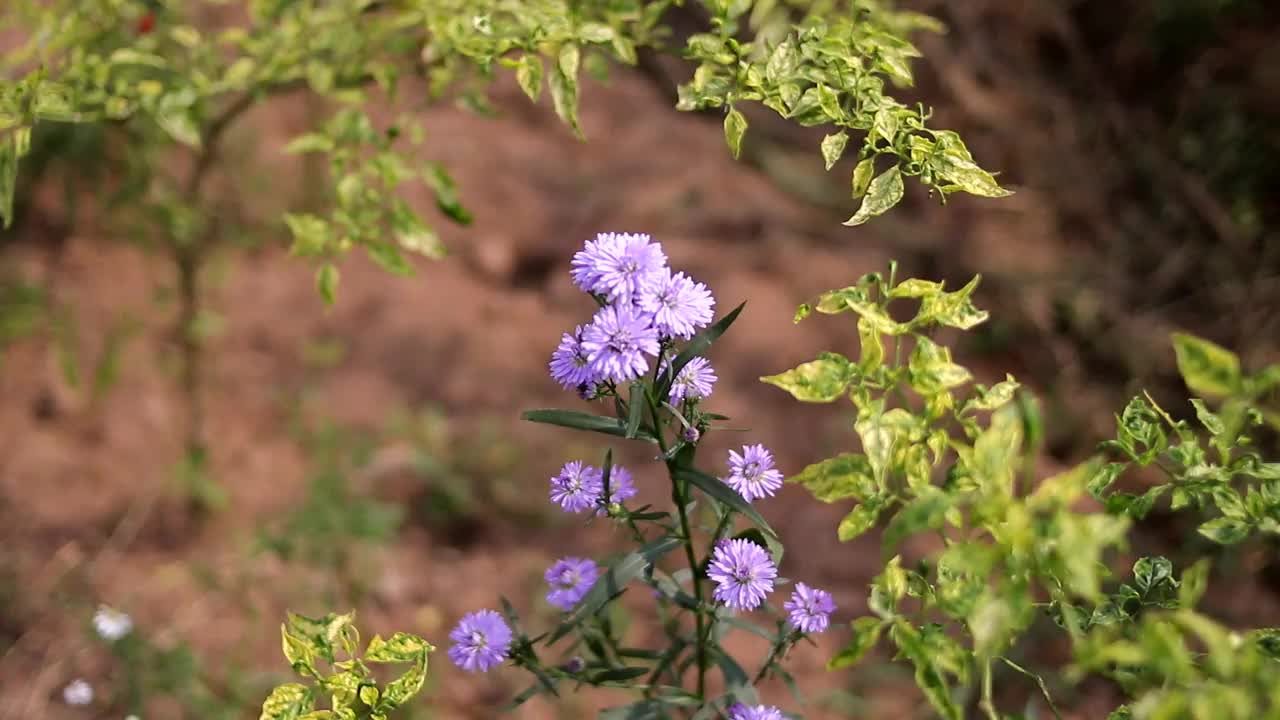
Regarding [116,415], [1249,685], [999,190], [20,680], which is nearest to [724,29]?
[999,190]

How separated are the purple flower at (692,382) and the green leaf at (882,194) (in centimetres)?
21

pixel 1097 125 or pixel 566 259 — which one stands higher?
Answer: pixel 1097 125

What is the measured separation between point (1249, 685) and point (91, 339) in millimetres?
2892

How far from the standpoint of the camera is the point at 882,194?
1.07 meters

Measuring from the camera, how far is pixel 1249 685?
29.9 inches

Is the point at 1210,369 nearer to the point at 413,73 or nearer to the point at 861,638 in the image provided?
the point at 861,638

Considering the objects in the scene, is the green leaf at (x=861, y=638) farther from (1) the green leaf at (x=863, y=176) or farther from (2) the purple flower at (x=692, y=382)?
(1) the green leaf at (x=863, y=176)

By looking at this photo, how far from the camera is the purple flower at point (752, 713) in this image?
109 centimetres

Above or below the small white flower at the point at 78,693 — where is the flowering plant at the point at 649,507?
above

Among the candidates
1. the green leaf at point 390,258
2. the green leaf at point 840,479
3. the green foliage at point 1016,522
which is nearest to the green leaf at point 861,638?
the green foliage at point 1016,522

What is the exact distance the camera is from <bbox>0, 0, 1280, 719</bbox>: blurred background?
241cm

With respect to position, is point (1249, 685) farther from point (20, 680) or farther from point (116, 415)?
point (116, 415)

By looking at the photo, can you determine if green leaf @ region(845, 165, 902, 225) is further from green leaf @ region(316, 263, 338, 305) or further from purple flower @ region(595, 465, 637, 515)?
green leaf @ region(316, 263, 338, 305)

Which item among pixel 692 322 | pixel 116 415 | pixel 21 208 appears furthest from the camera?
pixel 21 208
